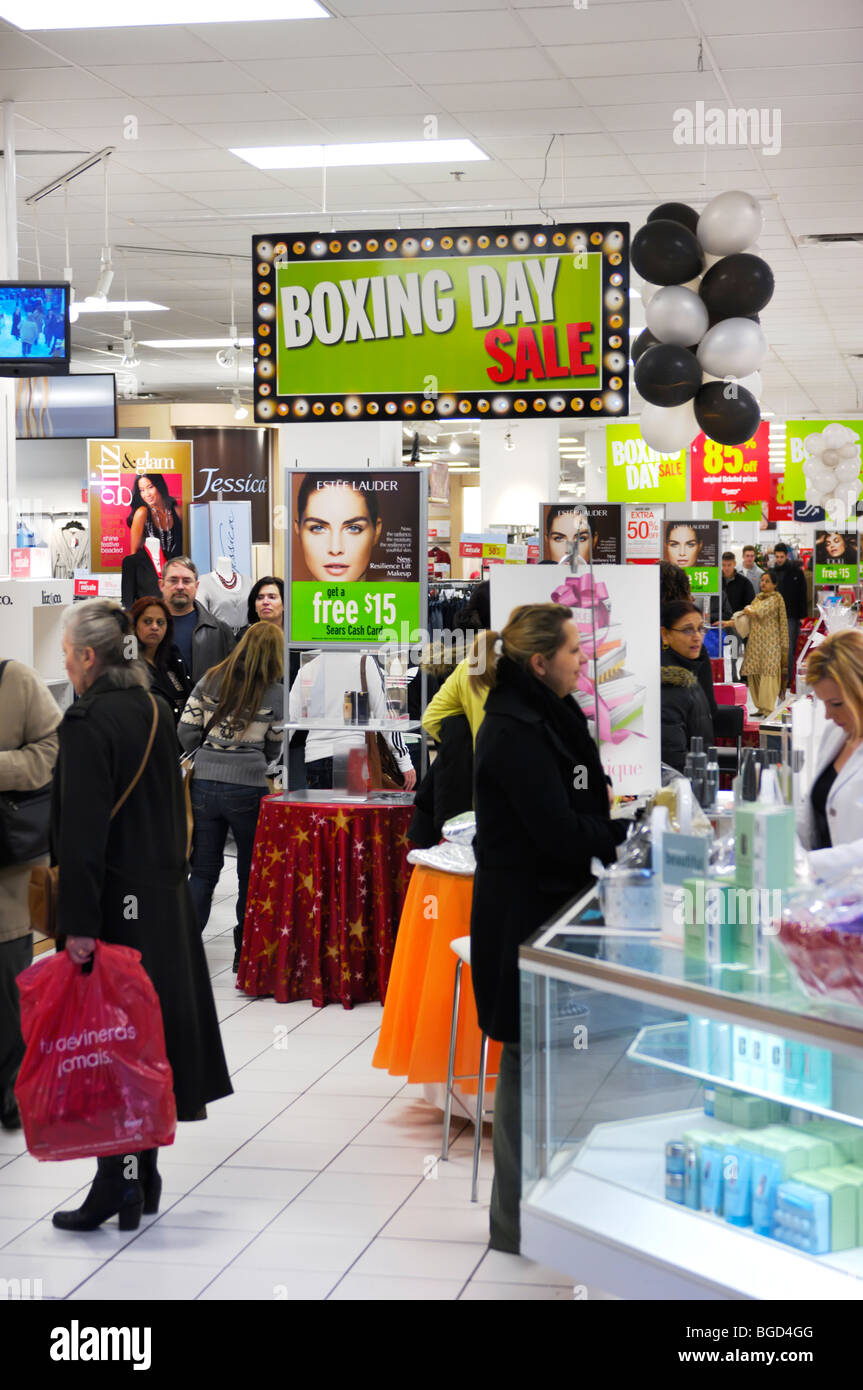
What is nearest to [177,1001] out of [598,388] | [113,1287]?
[113,1287]

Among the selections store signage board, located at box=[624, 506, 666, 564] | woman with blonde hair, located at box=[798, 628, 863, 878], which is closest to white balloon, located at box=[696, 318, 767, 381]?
woman with blonde hair, located at box=[798, 628, 863, 878]

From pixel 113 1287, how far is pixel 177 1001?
72cm

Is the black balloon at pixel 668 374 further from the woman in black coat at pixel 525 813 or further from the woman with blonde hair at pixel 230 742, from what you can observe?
the woman in black coat at pixel 525 813

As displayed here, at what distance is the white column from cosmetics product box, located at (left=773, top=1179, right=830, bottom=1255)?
46.7 ft

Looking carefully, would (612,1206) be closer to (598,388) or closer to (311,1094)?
(311,1094)

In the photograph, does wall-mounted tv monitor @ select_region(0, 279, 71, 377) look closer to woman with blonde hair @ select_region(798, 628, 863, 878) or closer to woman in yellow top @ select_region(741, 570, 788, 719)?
woman with blonde hair @ select_region(798, 628, 863, 878)

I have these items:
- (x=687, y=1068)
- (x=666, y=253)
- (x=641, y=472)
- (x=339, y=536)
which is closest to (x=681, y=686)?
(x=339, y=536)

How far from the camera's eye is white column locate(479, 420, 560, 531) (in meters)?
16.6

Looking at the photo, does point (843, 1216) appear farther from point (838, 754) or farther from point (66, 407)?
point (66, 407)

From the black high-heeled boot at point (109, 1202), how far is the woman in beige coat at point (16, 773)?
2.51 ft

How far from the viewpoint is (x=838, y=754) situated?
13.2 feet

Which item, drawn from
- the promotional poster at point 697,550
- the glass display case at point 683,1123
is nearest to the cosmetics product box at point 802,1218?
the glass display case at point 683,1123

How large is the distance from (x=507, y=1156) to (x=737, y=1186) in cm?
98
